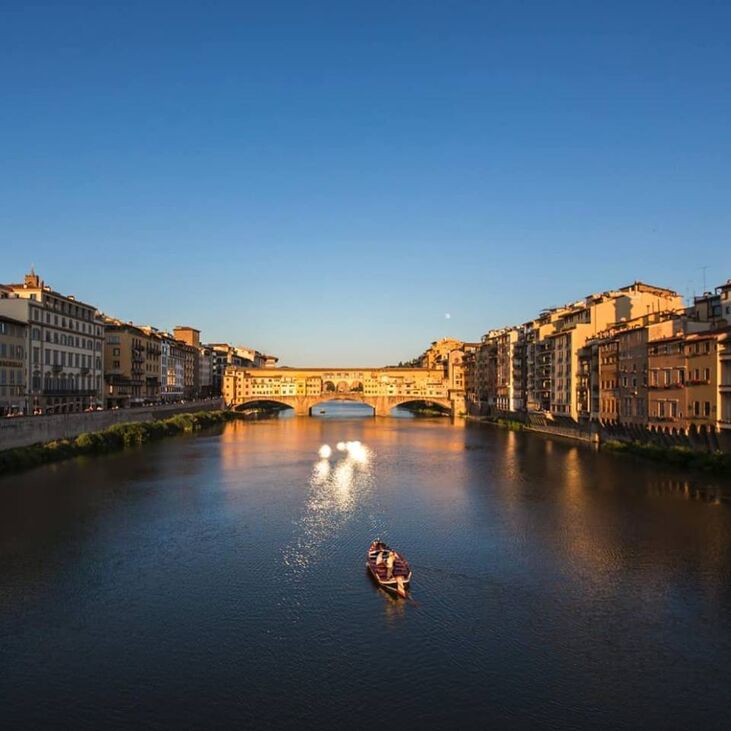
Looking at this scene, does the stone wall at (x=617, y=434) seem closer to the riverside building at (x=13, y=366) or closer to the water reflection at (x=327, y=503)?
the water reflection at (x=327, y=503)

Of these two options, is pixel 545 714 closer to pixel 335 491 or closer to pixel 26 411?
pixel 335 491

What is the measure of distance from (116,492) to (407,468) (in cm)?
2211

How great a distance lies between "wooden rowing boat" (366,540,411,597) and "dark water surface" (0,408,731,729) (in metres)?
0.48

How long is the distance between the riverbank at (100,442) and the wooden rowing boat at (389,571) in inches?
1184

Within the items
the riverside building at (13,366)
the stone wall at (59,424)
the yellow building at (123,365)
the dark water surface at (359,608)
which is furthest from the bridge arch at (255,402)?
the dark water surface at (359,608)

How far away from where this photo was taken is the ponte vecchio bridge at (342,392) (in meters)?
121

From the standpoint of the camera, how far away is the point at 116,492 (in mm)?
37875

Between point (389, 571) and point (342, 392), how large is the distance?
334ft

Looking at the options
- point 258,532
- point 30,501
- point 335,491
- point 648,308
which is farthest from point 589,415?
point 30,501

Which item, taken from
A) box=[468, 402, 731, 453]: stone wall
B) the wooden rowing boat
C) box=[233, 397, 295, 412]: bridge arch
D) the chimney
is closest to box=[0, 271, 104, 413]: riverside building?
the chimney

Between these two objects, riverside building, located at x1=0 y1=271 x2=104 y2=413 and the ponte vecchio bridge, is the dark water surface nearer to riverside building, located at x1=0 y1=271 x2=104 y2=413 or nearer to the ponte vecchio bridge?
riverside building, located at x1=0 y1=271 x2=104 y2=413

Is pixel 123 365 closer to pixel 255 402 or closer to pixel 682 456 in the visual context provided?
pixel 255 402

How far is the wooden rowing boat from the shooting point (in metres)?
21.4

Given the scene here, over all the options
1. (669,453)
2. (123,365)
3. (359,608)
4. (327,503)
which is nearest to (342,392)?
(123,365)
